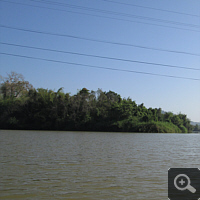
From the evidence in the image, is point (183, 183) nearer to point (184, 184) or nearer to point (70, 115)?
point (184, 184)

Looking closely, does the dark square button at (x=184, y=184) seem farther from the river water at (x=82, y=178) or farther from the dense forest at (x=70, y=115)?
the dense forest at (x=70, y=115)

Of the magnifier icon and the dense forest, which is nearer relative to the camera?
the magnifier icon

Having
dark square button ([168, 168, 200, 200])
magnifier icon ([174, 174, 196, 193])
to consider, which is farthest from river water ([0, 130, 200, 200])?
magnifier icon ([174, 174, 196, 193])

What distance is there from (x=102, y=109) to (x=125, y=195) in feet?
145

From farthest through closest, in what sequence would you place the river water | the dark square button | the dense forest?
the dense forest < the dark square button < the river water

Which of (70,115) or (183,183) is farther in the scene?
(70,115)

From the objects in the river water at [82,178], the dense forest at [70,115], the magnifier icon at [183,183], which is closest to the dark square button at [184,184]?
the magnifier icon at [183,183]

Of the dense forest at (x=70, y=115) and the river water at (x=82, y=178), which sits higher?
the dense forest at (x=70, y=115)

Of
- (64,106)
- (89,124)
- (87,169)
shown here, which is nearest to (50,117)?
(64,106)

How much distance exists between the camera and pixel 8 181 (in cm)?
763

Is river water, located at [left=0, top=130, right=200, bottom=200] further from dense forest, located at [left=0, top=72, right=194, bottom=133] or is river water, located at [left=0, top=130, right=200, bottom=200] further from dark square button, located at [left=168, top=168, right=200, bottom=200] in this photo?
dense forest, located at [left=0, top=72, right=194, bottom=133]

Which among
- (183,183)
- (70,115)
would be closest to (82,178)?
(183,183)

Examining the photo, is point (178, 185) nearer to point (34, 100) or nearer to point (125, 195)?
point (125, 195)

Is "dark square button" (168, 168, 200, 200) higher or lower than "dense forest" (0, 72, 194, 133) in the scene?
lower
